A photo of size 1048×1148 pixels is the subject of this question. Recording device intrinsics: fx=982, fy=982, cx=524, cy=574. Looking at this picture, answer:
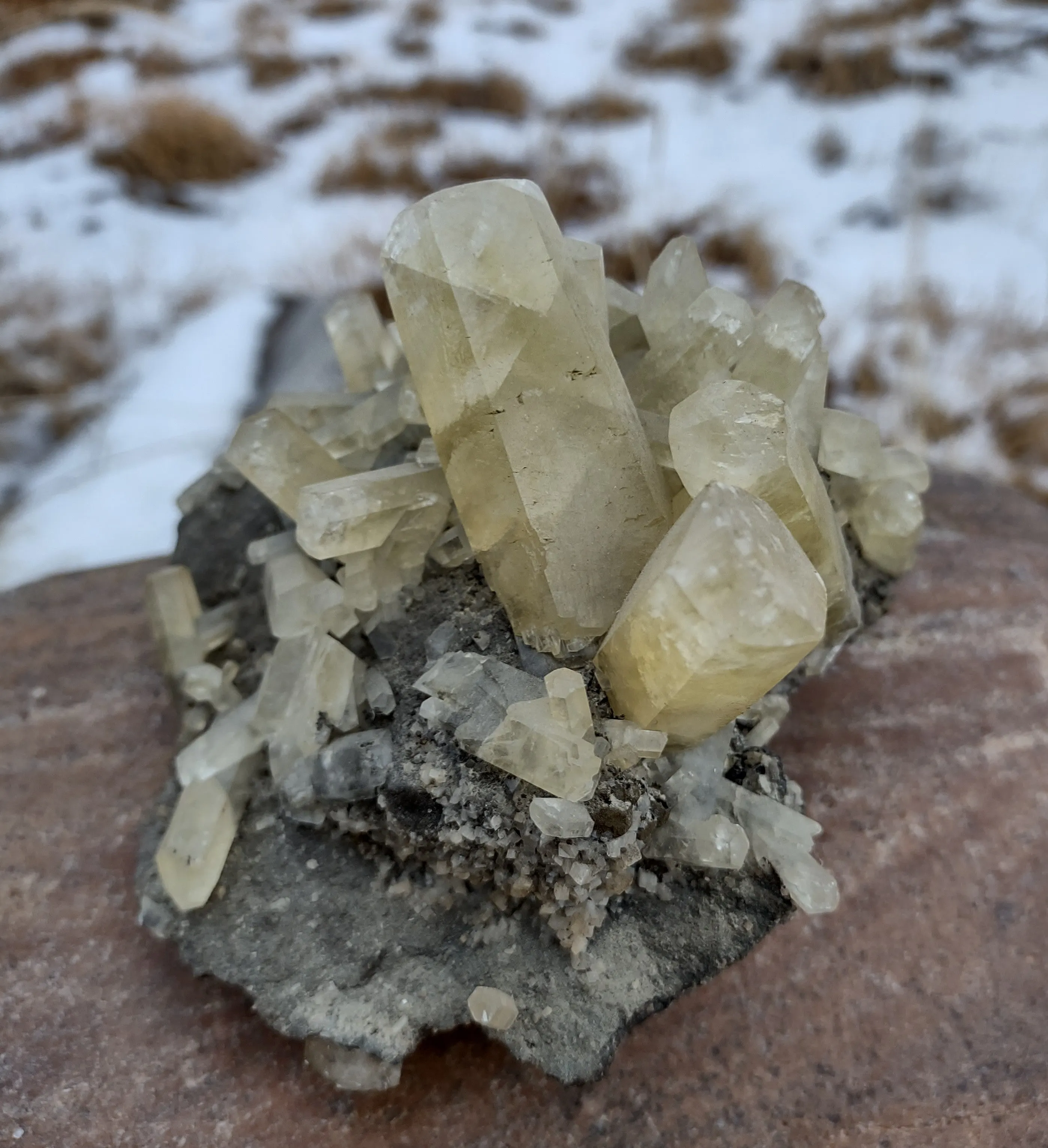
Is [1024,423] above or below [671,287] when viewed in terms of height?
below

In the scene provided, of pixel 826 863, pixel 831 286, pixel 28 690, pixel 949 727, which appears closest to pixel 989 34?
pixel 831 286

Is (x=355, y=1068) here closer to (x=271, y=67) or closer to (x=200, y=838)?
(x=200, y=838)

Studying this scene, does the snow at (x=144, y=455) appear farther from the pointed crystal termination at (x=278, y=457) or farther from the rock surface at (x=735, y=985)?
the pointed crystal termination at (x=278, y=457)

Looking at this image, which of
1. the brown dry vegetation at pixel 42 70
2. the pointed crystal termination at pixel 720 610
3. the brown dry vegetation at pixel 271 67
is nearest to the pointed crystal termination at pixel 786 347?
the pointed crystal termination at pixel 720 610

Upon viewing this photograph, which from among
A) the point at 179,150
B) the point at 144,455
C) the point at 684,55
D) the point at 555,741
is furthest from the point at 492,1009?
the point at 684,55

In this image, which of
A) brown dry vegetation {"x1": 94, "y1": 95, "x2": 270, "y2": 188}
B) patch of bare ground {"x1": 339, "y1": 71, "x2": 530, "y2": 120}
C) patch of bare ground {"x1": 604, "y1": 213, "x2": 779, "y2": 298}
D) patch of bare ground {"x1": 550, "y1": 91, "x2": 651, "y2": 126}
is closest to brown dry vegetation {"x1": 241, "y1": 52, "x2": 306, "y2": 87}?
patch of bare ground {"x1": 339, "y1": 71, "x2": 530, "y2": 120}

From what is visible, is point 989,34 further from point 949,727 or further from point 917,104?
point 949,727

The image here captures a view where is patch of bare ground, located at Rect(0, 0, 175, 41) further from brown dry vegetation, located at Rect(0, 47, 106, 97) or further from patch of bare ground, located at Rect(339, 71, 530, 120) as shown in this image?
patch of bare ground, located at Rect(339, 71, 530, 120)
